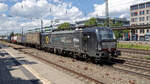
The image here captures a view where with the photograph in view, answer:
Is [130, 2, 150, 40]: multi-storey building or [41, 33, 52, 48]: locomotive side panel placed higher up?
[130, 2, 150, 40]: multi-storey building

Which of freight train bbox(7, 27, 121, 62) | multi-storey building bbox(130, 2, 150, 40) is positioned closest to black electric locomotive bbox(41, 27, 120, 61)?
freight train bbox(7, 27, 121, 62)

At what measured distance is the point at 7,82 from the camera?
801 centimetres

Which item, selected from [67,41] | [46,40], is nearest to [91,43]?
[67,41]

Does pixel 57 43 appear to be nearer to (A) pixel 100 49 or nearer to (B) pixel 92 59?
(B) pixel 92 59

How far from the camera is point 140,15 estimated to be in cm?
7681

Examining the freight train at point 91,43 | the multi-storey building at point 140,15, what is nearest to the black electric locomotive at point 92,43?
the freight train at point 91,43

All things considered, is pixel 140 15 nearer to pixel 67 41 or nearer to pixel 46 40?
pixel 46 40

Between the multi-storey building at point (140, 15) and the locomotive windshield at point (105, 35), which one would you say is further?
the multi-storey building at point (140, 15)

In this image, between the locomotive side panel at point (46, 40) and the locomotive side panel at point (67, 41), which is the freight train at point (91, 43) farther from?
the locomotive side panel at point (46, 40)

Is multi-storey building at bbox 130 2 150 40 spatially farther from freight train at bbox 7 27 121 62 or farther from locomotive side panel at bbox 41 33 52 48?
freight train at bbox 7 27 121 62

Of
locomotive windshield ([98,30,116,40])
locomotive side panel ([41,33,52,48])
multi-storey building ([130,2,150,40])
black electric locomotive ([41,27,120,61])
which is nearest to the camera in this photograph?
black electric locomotive ([41,27,120,61])

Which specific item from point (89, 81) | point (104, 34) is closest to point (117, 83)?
point (89, 81)

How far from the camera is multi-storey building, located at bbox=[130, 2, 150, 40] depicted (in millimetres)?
73625

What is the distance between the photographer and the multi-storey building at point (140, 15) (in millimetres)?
73625
